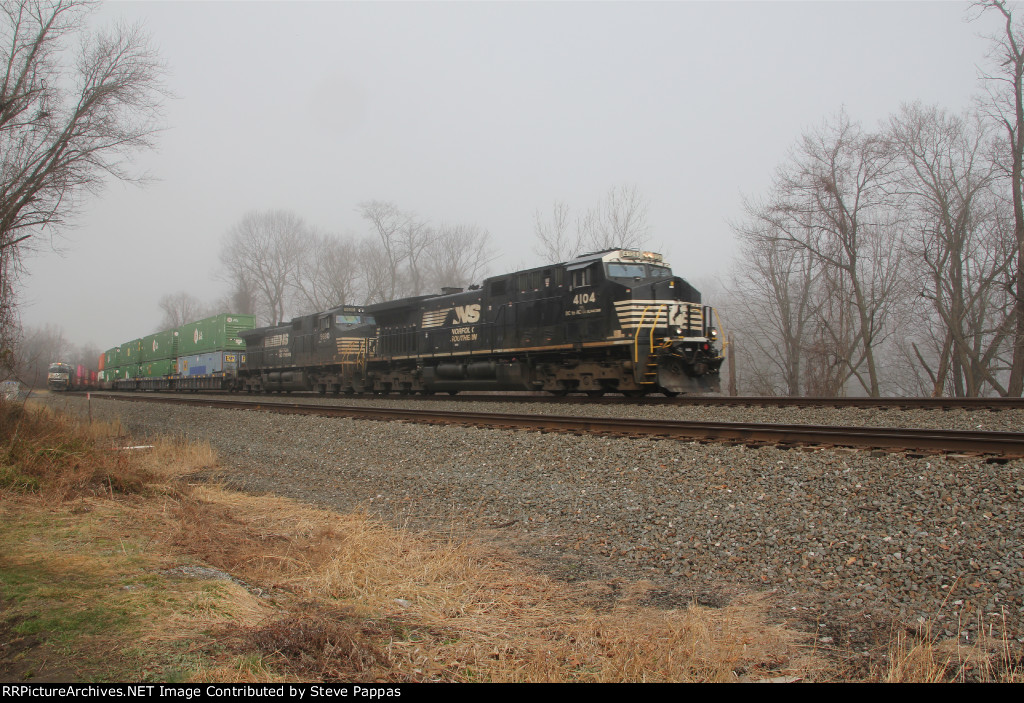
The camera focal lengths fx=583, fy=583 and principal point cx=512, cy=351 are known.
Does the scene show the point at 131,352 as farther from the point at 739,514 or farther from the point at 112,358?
the point at 739,514

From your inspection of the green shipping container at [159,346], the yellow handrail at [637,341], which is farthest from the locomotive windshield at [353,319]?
the green shipping container at [159,346]

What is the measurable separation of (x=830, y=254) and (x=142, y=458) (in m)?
24.1

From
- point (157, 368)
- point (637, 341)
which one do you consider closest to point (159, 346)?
point (157, 368)

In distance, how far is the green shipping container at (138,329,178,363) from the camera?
3794 centimetres

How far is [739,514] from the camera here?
4785mm

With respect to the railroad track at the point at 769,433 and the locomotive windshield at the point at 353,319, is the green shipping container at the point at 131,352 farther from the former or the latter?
the railroad track at the point at 769,433

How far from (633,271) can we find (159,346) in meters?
37.6

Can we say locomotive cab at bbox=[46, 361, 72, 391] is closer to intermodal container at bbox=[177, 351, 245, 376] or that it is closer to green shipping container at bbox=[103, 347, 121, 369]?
green shipping container at bbox=[103, 347, 121, 369]

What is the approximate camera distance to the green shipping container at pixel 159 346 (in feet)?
124

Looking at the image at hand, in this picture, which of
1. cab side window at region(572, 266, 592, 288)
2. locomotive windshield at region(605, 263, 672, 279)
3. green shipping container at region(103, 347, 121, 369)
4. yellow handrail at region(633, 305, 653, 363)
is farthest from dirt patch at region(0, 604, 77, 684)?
green shipping container at region(103, 347, 121, 369)

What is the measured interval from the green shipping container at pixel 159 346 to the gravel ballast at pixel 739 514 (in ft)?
113

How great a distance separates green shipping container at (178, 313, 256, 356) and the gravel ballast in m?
26.3

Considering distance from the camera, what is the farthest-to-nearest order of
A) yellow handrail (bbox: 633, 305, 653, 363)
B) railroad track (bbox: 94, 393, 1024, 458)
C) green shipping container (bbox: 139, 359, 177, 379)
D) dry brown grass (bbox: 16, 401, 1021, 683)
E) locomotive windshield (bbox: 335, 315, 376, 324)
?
Result: green shipping container (bbox: 139, 359, 177, 379) < locomotive windshield (bbox: 335, 315, 376, 324) < yellow handrail (bbox: 633, 305, 653, 363) < railroad track (bbox: 94, 393, 1024, 458) < dry brown grass (bbox: 16, 401, 1021, 683)

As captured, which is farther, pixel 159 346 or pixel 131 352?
pixel 131 352
